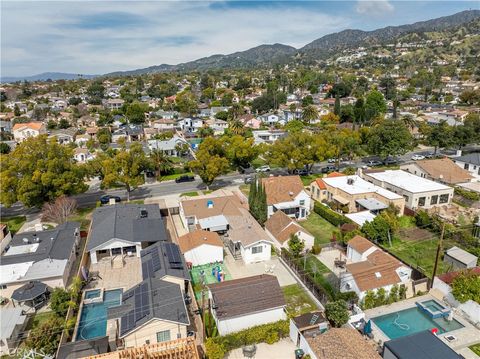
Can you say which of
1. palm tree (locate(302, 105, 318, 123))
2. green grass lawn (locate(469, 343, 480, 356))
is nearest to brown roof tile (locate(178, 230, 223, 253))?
green grass lawn (locate(469, 343, 480, 356))

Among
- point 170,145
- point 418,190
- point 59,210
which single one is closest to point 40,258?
point 59,210

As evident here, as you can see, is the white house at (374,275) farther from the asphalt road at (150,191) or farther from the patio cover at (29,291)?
the asphalt road at (150,191)

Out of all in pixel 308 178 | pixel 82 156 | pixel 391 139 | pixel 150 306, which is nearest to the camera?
pixel 150 306

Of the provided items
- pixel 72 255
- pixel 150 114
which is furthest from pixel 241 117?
pixel 72 255

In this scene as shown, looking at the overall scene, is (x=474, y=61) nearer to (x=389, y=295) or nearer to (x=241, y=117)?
(x=241, y=117)

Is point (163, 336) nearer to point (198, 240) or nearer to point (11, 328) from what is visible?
point (11, 328)
